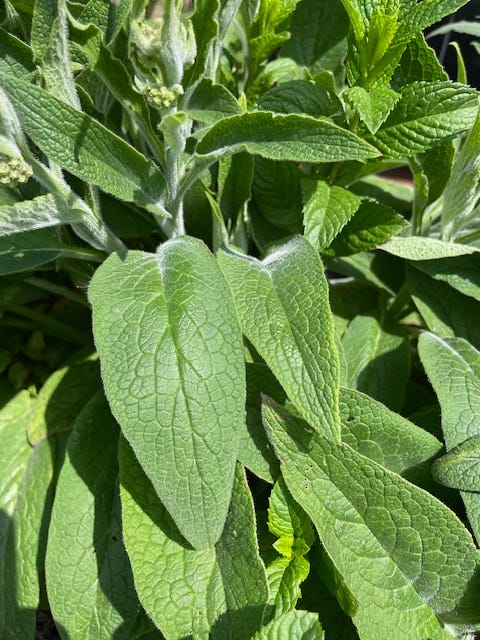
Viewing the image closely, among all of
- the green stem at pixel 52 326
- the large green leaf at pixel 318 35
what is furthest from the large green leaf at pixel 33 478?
the large green leaf at pixel 318 35

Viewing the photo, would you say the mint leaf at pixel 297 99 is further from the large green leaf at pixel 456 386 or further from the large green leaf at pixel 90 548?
the large green leaf at pixel 90 548

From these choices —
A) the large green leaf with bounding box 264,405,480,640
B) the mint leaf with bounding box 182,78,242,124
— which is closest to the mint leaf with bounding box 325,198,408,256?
the mint leaf with bounding box 182,78,242,124

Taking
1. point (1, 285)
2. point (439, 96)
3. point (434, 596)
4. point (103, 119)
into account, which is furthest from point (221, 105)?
point (434, 596)

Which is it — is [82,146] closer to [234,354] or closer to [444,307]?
[234,354]

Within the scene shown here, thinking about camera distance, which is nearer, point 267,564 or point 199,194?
point 267,564

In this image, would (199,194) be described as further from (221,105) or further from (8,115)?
(8,115)

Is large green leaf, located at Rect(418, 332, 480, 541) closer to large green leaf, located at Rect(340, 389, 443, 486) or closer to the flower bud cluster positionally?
large green leaf, located at Rect(340, 389, 443, 486)

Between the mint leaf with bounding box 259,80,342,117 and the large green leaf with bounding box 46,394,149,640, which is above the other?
the mint leaf with bounding box 259,80,342,117

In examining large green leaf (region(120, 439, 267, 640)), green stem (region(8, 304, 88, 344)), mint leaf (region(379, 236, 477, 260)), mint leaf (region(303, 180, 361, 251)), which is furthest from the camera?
green stem (region(8, 304, 88, 344))
